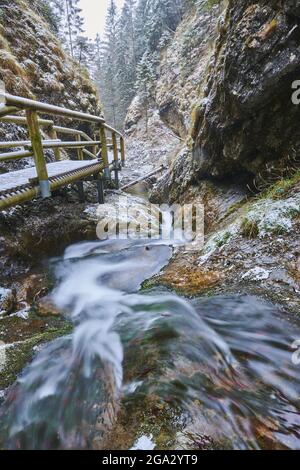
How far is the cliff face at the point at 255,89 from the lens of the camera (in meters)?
3.79

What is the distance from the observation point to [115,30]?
43625 mm

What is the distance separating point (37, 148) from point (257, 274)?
3185 millimetres

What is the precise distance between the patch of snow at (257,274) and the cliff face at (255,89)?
2267 mm

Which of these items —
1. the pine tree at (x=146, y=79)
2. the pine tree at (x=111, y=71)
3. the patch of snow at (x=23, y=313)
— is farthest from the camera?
the pine tree at (x=111, y=71)

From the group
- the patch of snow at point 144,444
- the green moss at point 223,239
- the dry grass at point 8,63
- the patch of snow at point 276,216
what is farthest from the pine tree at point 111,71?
the patch of snow at point 144,444

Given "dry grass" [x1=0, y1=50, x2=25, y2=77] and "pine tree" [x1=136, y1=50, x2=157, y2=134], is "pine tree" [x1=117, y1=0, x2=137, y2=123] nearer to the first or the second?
"pine tree" [x1=136, y1=50, x2=157, y2=134]

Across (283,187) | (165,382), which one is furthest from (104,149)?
(165,382)

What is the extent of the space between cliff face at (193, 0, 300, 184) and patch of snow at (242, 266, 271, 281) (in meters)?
2.27

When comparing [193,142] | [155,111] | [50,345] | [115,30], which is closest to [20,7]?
[193,142]

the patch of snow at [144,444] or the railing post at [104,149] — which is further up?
the railing post at [104,149]

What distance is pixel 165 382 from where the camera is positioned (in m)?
1.90

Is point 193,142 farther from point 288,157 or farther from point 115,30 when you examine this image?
point 115,30

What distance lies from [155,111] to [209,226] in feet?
92.3

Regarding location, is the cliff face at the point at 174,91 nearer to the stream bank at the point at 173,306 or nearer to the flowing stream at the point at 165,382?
the stream bank at the point at 173,306
